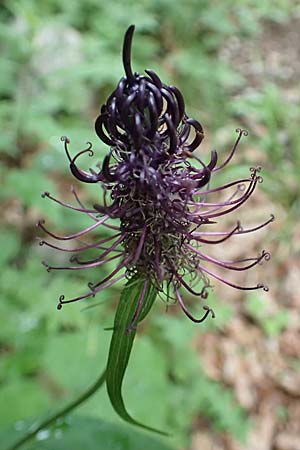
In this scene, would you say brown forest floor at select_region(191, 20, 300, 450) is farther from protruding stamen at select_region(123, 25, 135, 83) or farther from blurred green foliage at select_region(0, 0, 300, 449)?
protruding stamen at select_region(123, 25, 135, 83)

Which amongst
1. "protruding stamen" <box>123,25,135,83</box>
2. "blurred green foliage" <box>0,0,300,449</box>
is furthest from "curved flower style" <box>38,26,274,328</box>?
"blurred green foliage" <box>0,0,300,449</box>

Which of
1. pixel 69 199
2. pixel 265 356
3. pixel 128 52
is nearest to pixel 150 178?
pixel 128 52

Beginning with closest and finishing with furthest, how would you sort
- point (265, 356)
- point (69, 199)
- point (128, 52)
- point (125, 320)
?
1. point (128, 52)
2. point (125, 320)
3. point (265, 356)
4. point (69, 199)

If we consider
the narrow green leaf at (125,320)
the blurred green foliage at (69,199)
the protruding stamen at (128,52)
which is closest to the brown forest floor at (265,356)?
the blurred green foliage at (69,199)

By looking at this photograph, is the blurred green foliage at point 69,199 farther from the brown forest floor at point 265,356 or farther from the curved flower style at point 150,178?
the curved flower style at point 150,178

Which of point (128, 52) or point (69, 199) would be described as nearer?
point (128, 52)

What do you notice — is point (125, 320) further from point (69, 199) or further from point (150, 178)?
point (69, 199)

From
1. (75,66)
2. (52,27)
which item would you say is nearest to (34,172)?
(75,66)

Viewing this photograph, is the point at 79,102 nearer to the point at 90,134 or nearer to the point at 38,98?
the point at 38,98

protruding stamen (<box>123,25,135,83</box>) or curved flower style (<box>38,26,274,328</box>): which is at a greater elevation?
protruding stamen (<box>123,25,135,83</box>)
